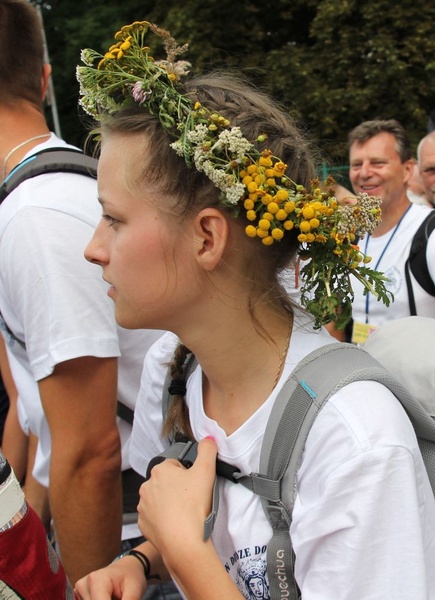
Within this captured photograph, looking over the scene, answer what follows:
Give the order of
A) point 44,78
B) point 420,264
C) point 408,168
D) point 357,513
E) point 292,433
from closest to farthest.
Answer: point 357,513
point 292,433
point 44,78
point 420,264
point 408,168

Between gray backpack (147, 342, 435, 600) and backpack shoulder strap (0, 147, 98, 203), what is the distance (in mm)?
1045

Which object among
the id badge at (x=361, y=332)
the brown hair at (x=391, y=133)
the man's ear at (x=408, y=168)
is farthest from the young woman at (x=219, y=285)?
the brown hair at (x=391, y=133)

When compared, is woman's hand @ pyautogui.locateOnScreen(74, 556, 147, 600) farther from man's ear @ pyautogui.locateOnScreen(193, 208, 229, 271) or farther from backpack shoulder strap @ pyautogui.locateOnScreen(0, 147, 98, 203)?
backpack shoulder strap @ pyautogui.locateOnScreen(0, 147, 98, 203)

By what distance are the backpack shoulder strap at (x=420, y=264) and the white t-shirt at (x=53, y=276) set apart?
2308mm

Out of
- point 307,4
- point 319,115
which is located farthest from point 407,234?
point 307,4

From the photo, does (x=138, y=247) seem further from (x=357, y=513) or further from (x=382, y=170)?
(x=382, y=170)

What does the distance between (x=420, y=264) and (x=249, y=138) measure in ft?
8.48

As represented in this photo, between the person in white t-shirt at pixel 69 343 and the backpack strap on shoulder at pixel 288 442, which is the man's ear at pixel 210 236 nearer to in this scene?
the backpack strap on shoulder at pixel 288 442

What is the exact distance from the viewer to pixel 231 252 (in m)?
1.53

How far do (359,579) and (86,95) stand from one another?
3.94 feet

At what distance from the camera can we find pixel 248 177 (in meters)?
1.42

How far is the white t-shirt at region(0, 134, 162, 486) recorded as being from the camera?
1874 mm

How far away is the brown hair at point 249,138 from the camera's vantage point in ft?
4.90

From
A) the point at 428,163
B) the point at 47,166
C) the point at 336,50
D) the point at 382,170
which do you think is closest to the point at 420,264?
the point at 428,163
